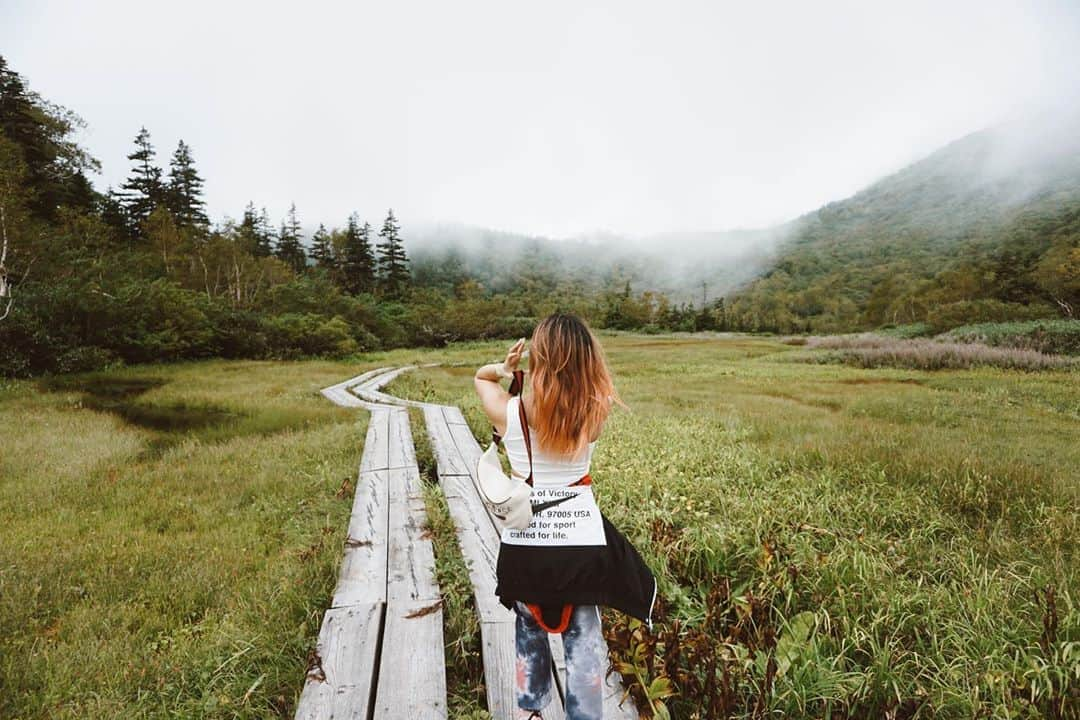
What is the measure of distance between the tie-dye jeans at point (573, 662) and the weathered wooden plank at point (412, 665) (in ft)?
1.93

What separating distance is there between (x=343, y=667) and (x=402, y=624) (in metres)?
0.48

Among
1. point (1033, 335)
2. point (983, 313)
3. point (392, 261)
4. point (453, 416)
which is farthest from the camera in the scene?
point (392, 261)

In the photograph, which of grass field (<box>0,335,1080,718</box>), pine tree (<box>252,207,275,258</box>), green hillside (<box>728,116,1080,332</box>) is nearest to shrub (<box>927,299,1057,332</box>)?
green hillside (<box>728,116,1080,332</box>)

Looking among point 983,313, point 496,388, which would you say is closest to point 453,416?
point 496,388

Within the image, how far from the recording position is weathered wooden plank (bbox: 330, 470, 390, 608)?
11.2 ft

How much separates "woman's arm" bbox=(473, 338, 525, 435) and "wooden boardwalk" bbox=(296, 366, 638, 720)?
1.63m

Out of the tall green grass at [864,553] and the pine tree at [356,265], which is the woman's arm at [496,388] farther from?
the pine tree at [356,265]

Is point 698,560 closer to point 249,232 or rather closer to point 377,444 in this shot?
point 377,444

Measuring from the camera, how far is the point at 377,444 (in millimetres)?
8094

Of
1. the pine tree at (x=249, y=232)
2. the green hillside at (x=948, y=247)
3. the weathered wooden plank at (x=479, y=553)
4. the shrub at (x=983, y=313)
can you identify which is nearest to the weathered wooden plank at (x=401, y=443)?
the weathered wooden plank at (x=479, y=553)

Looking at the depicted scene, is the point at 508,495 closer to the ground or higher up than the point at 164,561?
higher up

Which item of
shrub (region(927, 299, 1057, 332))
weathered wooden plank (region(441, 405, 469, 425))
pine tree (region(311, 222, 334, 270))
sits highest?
pine tree (region(311, 222, 334, 270))

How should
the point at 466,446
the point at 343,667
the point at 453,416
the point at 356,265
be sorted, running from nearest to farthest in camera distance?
the point at 343,667 → the point at 466,446 → the point at 453,416 → the point at 356,265

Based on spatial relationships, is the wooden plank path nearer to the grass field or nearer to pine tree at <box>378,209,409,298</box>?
the grass field
